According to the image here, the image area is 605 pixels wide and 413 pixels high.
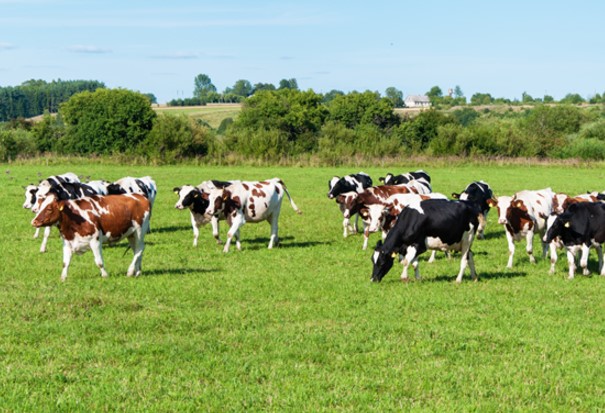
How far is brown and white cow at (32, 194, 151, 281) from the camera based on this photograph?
1468cm

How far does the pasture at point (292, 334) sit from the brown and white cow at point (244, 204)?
962 millimetres

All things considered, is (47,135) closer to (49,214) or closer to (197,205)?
(197,205)

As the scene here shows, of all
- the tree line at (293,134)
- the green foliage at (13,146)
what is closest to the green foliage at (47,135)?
the tree line at (293,134)

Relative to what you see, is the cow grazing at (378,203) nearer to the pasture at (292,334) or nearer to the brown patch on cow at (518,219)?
the pasture at (292,334)

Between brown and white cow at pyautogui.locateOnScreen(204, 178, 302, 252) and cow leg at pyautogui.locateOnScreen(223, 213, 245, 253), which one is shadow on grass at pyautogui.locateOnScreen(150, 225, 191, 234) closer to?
brown and white cow at pyautogui.locateOnScreen(204, 178, 302, 252)

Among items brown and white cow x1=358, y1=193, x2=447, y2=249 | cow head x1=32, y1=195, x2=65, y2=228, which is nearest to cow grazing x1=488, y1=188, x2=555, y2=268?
brown and white cow x1=358, y1=193, x2=447, y2=249

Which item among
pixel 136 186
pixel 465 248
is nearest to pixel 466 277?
pixel 465 248

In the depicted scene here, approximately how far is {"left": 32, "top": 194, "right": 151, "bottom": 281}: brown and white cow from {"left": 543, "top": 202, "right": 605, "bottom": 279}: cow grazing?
8.34 metres

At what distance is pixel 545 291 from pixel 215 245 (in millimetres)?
9327

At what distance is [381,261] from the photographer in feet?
49.3

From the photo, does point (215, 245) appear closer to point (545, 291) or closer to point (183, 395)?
point (545, 291)

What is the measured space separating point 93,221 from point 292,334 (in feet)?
18.3

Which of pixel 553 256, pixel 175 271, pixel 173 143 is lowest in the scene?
pixel 173 143

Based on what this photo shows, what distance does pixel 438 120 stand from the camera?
8881 centimetres
